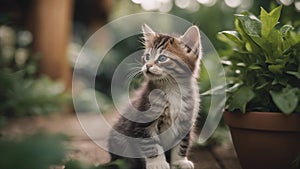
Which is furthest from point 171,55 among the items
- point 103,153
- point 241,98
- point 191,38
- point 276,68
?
point 103,153

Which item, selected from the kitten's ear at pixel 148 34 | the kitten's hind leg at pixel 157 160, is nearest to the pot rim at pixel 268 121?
the kitten's hind leg at pixel 157 160

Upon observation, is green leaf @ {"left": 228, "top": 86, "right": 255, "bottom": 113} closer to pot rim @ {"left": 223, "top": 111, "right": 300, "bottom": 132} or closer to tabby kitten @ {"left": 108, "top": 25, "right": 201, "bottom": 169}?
pot rim @ {"left": 223, "top": 111, "right": 300, "bottom": 132}

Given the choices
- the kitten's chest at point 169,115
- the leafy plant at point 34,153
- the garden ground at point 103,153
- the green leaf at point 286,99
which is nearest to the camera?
the leafy plant at point 34,153

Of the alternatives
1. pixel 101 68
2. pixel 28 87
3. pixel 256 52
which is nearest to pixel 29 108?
pixel 28 87

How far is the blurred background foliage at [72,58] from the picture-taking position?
117 cm

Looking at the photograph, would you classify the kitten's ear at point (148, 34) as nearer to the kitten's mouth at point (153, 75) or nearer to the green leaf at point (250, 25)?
the kitten's mouth at point (153, 75)

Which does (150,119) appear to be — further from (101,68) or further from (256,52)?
(101,68)

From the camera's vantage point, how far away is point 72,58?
726cm

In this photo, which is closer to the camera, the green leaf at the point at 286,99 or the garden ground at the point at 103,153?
the green leaf at the point at 286,99

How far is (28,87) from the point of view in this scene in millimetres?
3969

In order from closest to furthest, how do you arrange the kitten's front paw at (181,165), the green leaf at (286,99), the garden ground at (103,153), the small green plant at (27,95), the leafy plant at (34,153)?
1. the leafy plant at (34,153)
2. the green leaf at (286,99)
3. the kitten's front paw at (181,165)
4. the garden ground at (103,153)
5. the small green plant at (27,95)

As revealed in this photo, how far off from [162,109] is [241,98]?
393 mm

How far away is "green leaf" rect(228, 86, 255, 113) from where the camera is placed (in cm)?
212

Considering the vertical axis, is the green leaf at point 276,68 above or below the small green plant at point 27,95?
above
